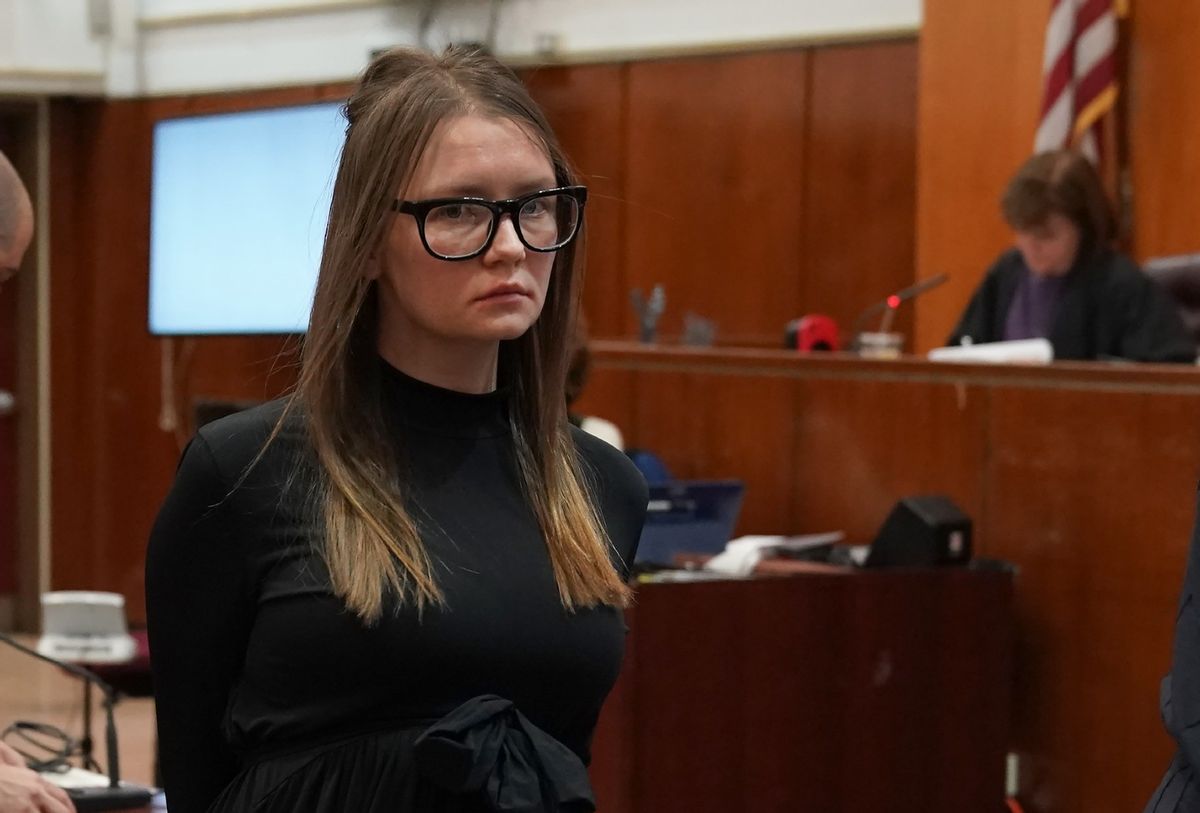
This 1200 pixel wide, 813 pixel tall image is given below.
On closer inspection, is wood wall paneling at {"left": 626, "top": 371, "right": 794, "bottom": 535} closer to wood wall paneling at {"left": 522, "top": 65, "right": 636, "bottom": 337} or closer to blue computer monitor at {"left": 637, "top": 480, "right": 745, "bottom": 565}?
blue computer monitor at {"left": 637, "top": 480, "right": 745, "bottom": 565}

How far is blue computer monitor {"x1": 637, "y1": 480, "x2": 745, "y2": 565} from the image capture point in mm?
4098

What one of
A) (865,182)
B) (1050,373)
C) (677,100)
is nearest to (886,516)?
(1050,373)

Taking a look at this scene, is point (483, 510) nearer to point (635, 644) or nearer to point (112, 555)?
point (635, 644)

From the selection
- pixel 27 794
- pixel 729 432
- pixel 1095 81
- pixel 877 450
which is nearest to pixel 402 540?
pixel 27 794

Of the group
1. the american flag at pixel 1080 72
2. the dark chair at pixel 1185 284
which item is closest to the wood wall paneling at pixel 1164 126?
the american flag at pixel 1080 72

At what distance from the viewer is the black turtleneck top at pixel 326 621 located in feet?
4.76

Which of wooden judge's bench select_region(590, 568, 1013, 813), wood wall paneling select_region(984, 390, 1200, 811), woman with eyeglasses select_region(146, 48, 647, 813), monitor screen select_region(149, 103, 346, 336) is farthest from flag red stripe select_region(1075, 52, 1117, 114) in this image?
woman with eyeglasses select_region(146, 48, 647, 813)

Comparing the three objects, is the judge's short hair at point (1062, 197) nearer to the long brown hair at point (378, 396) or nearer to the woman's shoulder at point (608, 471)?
the woman's shoulder at point (608, 471)

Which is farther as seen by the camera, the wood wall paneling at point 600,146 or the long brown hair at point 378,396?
the wood wall paneling at point 600,146

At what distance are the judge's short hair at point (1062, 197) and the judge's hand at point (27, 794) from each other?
3676 millimetres

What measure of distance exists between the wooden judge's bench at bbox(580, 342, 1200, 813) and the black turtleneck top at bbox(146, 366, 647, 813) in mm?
1921

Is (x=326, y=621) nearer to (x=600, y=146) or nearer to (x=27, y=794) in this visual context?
(x=27, y=794)

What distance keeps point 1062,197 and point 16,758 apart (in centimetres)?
364

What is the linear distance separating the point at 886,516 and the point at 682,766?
1.02m
